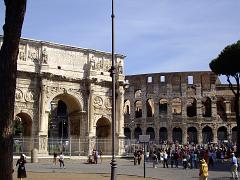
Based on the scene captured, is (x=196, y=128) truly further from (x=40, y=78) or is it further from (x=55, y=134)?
(x=40, y=78)

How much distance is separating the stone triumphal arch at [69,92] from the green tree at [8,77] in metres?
21.0

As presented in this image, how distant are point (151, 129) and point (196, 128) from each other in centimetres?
562

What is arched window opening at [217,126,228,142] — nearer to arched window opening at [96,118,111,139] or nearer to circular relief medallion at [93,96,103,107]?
arched window opening at [96,118,111,139]

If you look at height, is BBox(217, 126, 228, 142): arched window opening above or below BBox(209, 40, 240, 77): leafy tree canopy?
below

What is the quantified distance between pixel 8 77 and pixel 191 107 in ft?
156

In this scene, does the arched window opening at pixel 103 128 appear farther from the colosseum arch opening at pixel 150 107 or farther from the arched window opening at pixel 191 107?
the arched window opening at pixel 191 107

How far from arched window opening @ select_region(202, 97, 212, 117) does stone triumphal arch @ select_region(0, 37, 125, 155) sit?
21506 mm

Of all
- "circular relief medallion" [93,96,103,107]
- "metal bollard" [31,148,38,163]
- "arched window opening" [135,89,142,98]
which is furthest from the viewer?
"arched window opening" [135,89,142,98]

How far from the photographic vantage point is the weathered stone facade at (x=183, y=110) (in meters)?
51.9

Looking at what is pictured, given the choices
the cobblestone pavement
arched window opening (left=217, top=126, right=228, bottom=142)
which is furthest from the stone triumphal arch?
arched window opening (left=217, top=126, right=228, bottom=142)

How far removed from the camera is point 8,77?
809 cm

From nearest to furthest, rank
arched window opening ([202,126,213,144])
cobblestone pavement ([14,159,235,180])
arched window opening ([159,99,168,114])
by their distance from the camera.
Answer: cobblestone pavement ([14,159,235,180]) < arched window opening ([202,126,213,144]) < arched window opening ([159,99,168,114])

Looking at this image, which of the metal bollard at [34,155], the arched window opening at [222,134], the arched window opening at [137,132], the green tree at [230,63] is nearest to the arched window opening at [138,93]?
the arched window opening at [137,132]

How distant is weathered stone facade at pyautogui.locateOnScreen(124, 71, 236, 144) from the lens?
170ft
